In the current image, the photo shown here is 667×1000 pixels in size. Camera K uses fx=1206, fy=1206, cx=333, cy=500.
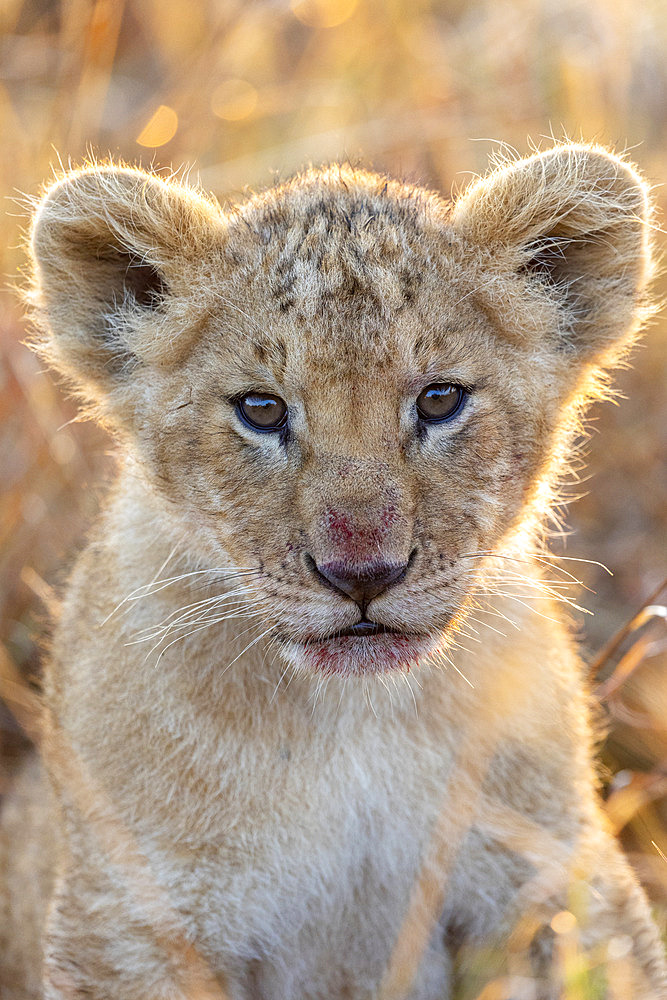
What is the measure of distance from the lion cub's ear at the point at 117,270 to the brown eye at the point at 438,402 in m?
0.61

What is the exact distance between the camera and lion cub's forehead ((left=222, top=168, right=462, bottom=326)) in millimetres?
2787

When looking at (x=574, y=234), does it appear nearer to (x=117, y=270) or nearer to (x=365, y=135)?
→ (x=117, y=270)

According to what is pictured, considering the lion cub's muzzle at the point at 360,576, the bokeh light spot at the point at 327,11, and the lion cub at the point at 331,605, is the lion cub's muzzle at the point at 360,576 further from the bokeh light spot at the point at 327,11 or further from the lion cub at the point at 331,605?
the bokeh light spot at the point at 327,11

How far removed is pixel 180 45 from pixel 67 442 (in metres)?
4.07

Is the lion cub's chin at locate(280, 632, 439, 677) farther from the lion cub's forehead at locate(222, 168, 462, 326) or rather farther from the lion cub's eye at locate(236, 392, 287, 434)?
the lion cub's forehead at locate(222, 168, 462, 326)

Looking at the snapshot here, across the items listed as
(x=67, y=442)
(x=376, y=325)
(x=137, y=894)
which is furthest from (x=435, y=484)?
(x=67, y=442)

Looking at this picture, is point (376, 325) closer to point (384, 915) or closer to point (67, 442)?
point (384, 915)

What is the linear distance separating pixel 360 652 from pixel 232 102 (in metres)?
4.58

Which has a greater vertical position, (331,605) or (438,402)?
(438,402)

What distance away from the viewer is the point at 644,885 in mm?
4277

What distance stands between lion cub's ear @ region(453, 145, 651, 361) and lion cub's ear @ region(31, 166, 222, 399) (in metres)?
0.69

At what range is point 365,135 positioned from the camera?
6582 millimetres

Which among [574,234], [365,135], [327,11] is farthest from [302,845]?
[327,11]

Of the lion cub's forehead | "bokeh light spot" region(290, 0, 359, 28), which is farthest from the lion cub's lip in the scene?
"bokeh light spot" region(290, 0, 359, 28)
